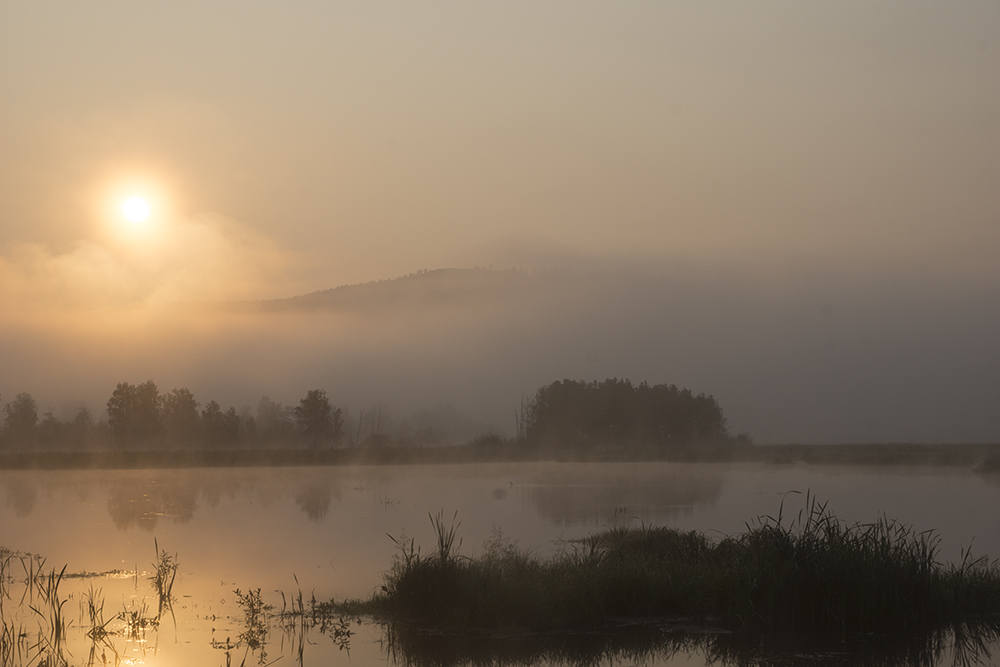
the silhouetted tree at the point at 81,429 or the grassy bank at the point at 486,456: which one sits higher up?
the silhouetted tree at the point at 81,429

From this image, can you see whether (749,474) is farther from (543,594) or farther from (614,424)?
(543,594)

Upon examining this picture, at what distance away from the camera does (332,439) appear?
324 feet

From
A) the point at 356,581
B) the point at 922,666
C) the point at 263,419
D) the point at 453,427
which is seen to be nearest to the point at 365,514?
the point at 356,581

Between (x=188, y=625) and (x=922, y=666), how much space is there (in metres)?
9.21

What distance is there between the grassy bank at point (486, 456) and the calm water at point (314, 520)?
45.1 ft

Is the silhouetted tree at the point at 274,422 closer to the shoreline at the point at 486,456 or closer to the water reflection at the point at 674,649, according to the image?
the shoreline at the point at 486,456

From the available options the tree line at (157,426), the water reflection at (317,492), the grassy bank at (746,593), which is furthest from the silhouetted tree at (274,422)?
Answer: the grassy bank at (746,593)

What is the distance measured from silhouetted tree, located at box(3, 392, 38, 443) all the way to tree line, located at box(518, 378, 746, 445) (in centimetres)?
5863

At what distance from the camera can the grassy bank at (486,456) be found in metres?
73.8

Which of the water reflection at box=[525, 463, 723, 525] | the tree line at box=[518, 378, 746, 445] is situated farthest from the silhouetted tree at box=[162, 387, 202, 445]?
the water reflection at box=[525, 463, 723, 525]

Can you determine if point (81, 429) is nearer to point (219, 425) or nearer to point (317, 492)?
point (219, 425)

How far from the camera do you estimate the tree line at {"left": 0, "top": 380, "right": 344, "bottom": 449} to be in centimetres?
9188

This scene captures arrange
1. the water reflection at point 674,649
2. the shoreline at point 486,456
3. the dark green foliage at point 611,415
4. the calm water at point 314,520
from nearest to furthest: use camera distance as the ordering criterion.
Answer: the water reflection at point 674,649 → the calm water at point 314,520 → the shoreline at point 486,456 → the dark green foliage at point 611,415

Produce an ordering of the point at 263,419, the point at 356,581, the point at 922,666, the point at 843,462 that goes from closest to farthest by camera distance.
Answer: the point at 922,666 < the point at 356,581 < the point at 843,462 < the point at 263,419
